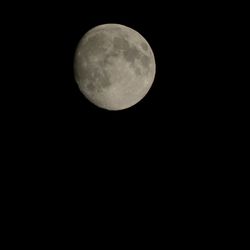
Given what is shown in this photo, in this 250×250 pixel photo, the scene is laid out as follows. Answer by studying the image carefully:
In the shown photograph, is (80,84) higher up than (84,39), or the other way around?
(84,39)

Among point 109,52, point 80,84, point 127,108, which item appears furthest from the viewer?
point 127,108

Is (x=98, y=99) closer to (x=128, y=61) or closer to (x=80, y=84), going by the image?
(x=80, y=84)

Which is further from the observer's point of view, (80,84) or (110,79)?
(80,84)

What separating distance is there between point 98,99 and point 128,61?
0.69 meters

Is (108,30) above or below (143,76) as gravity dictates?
above

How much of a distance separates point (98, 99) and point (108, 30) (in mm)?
950

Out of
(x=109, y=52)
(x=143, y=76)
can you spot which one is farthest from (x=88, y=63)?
(x=143, y=76)

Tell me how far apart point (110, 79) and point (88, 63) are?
1.23ft

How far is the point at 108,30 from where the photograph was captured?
17.0ft

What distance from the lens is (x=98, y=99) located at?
525 cm

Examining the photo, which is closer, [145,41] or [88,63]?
[88,63]

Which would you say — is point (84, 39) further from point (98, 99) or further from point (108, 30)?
point (98, 99)

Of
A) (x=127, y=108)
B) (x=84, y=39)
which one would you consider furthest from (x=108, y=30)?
(x=127, y=108)

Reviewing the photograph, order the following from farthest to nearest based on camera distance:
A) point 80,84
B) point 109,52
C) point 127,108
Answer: point 127,108 < point 80,84 < point 109,52
